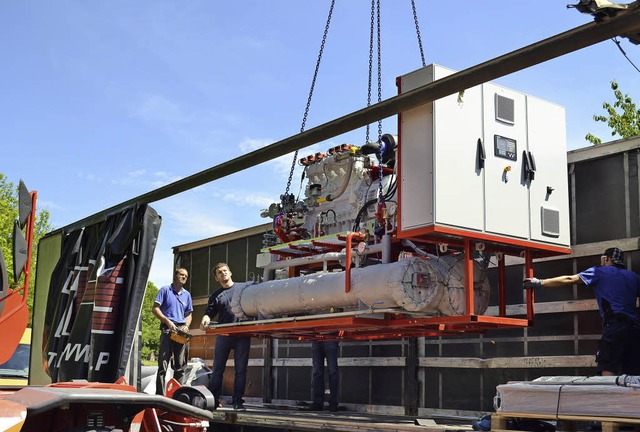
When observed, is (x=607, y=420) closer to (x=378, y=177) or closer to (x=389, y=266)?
(x=389, y=266)

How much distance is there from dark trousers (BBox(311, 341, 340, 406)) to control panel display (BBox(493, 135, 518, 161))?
3.61m

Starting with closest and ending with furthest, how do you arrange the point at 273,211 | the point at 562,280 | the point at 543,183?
1. the point at 562,280
2. the point at 543,183
3. the point at 273,211

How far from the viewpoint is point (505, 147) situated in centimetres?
831

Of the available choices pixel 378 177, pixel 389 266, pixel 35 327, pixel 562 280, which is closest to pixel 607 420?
pixel 562 280

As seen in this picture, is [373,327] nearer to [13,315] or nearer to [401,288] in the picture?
[401,288]

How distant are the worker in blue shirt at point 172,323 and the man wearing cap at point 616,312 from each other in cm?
529

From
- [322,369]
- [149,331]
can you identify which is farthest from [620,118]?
[149,331]

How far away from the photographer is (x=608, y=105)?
23.1m

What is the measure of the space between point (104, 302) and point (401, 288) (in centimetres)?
288

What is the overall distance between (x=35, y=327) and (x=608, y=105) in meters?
18.8

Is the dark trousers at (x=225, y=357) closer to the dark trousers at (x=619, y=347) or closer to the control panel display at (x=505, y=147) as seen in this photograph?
the control panel display at (x=505, y=147)

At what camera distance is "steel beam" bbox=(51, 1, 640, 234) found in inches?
194

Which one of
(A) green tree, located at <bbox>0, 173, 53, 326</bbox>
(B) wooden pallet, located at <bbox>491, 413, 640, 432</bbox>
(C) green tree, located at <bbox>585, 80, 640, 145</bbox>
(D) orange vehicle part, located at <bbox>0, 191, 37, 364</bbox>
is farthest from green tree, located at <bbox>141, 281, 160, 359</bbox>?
(D) orange vehicle part, located at <bbox>0, 191, 37, 364</bbox>

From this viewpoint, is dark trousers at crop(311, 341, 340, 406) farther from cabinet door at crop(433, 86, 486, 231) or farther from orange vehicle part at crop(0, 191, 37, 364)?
orange vehicle part at crop(0, 191, 37, 364)
